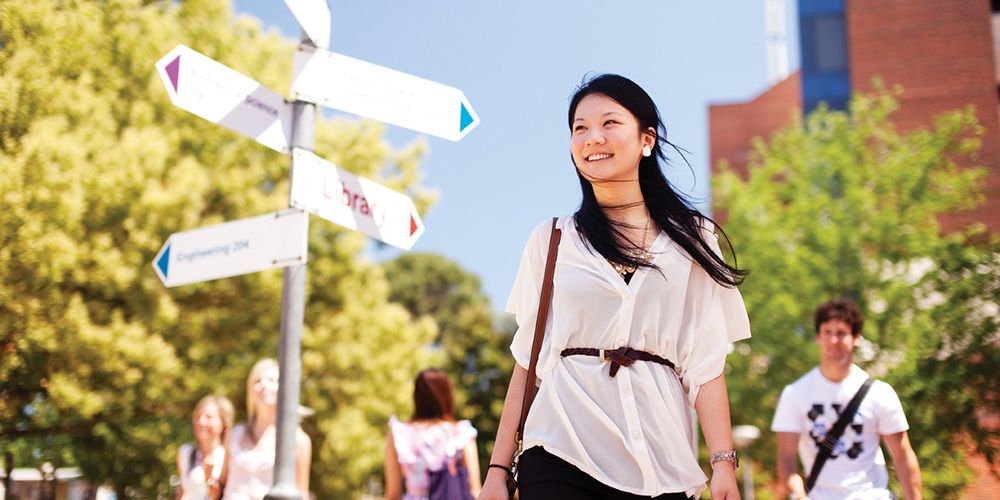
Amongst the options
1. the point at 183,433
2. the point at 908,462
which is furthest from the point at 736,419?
the point at 908,462

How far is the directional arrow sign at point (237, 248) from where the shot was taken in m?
4.92

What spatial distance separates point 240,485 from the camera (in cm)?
619

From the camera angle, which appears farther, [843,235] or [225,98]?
[843,235]

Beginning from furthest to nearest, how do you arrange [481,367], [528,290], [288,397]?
[481,367], [288,397], [528,290]

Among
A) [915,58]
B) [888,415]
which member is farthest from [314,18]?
[915,58]

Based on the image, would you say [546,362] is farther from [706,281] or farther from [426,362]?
[426,362]

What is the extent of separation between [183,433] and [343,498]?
23.7 ft

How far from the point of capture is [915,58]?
110ft

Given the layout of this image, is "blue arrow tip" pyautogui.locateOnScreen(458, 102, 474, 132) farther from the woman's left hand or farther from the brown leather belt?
the woman's left hand

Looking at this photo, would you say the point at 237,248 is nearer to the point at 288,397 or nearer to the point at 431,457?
the point at 288,397

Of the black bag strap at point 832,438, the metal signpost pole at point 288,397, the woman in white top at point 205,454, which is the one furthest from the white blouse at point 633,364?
the woman in white top at point 205,454

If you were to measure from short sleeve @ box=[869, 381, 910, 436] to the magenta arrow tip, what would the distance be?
4.06 meters

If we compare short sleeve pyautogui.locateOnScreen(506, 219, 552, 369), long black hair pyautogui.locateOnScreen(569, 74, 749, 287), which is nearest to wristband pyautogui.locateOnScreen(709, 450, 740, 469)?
long black hair pyautogui.locateOnScreen(569, 74, 749, 287)

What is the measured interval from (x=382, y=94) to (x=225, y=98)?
812 mm
